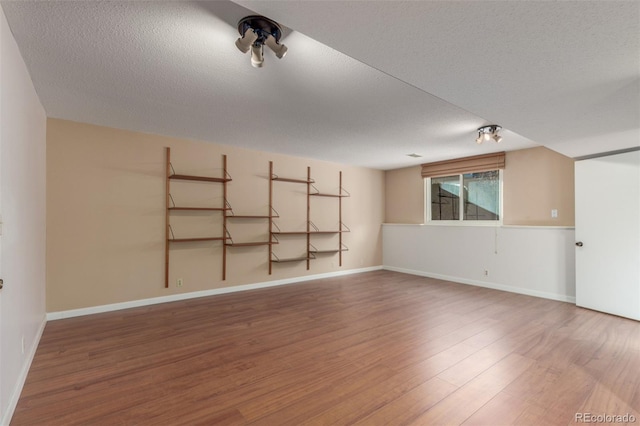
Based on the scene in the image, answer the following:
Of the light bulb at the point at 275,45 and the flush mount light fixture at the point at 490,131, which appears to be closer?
the light bulb at the point at 275,45

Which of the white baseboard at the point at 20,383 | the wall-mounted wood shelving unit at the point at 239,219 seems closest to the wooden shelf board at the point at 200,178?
the wall-mounted wood shelving unit at the point at 239,219

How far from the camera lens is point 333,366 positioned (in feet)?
8.04

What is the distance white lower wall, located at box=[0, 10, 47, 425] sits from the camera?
69.2 inches

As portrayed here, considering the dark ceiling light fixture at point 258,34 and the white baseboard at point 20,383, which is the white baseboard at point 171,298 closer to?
the white baseboard at point 20,383

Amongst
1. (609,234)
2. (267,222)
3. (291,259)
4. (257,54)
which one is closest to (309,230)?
(291,259)

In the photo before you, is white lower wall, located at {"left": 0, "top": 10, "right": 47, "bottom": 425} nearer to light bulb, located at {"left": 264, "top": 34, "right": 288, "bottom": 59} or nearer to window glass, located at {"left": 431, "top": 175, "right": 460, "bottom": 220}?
light bulb, located at {"left": 264, "top": 34, "right": 288, "bottom": 59}

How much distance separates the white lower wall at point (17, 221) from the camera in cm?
176

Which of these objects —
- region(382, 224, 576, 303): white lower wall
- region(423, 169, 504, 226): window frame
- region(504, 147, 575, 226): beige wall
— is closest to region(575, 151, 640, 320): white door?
region(382, 224, 576, 303): white lower wall

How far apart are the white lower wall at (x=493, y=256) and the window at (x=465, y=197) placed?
0.35 meters

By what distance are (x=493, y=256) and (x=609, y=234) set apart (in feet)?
5.52

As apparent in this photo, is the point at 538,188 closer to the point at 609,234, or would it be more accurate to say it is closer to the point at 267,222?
the point at 609,234

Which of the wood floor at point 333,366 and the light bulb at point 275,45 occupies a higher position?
the light bulb at point 275,45

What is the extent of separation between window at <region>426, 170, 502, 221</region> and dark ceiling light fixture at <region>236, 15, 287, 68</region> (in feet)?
16.1

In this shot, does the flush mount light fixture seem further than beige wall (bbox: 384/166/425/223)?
No
